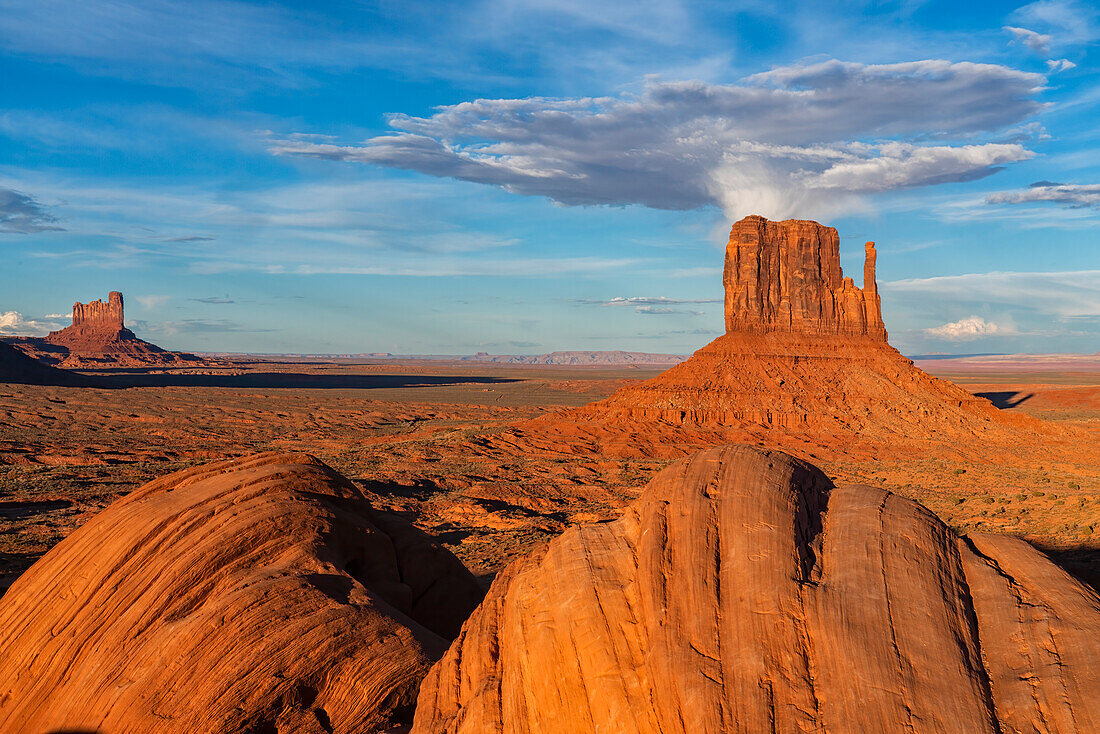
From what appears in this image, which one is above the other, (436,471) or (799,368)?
(799,368)

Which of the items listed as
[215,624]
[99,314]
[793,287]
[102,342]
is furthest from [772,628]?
[99,314]

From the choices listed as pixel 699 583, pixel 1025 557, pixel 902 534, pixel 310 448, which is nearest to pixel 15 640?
pixel 699 583

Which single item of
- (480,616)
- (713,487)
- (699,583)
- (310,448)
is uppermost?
(713,487)

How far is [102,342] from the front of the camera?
578 feet

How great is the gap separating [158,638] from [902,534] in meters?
5.69

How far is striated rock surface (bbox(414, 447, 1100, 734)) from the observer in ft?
10.9

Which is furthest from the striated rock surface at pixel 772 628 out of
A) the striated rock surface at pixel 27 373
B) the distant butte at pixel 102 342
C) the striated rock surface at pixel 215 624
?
the distant butte at pixel 102 342

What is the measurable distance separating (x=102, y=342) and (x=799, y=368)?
606 feet

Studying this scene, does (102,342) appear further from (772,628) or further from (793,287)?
(772,628)

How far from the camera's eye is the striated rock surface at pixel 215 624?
17.0 ft

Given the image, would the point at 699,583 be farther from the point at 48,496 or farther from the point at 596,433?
the point at 596,433

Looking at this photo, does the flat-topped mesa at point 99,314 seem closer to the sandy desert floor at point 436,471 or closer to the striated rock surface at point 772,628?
the sandy desert floor at point 436,471

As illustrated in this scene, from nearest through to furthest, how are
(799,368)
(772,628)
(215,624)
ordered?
(772,628) → (215,624) → (799,368)

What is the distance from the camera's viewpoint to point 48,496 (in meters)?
21.1
